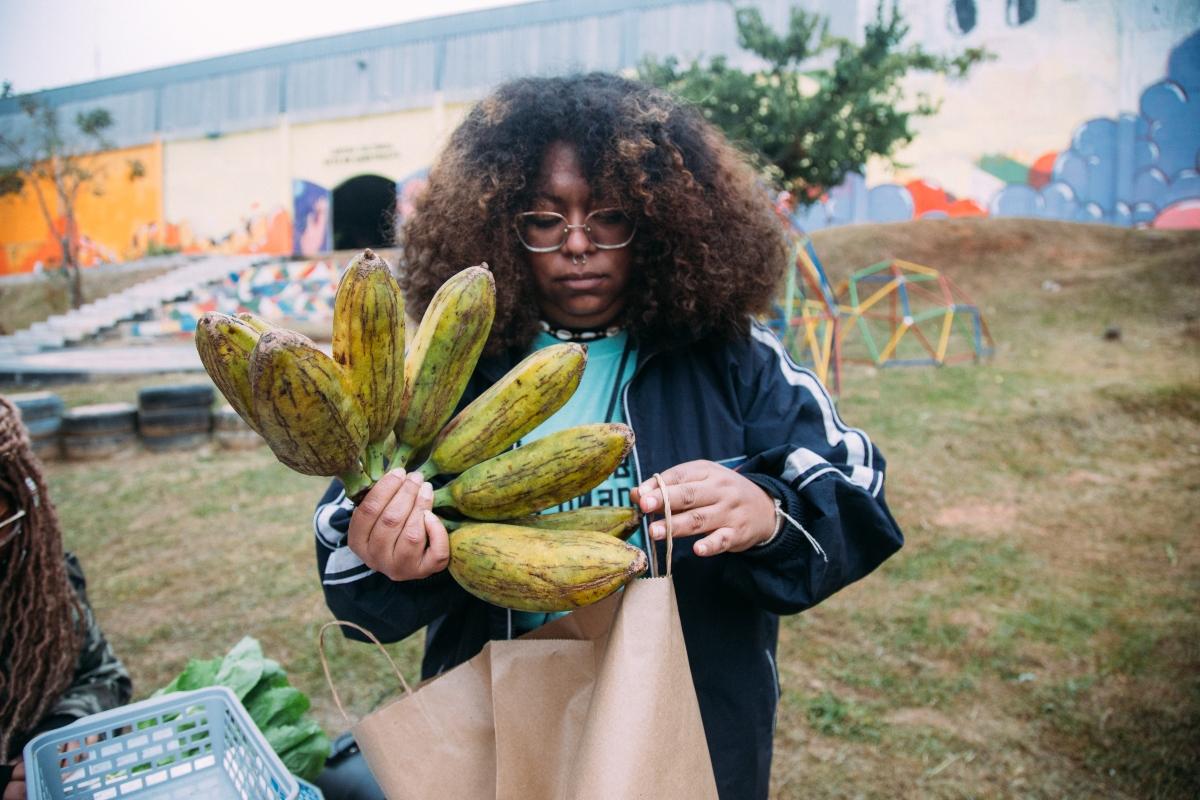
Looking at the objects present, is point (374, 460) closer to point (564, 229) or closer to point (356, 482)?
point (356, 482)

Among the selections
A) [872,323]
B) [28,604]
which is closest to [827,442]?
[28,604]

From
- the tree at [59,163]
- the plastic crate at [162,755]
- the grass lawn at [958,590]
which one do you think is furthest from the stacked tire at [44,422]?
the tree at [59,163]

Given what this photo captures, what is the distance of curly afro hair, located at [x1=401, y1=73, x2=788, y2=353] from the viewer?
5.35 feet

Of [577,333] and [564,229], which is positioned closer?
[564,229]

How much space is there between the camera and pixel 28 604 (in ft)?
6.35

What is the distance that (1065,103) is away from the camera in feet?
55.9

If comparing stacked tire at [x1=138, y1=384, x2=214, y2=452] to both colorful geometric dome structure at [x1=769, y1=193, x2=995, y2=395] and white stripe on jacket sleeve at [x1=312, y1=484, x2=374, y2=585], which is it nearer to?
colorful geometric dome structure at [x1=769, y1=193, x2=995, y2=395]

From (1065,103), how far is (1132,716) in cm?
1814

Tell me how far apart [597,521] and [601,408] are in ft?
1.62

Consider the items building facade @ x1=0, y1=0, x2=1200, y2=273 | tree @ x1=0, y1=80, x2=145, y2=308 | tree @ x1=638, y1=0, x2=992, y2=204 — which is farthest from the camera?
tree @ x1=0, y1=80, x2=145, y2=308

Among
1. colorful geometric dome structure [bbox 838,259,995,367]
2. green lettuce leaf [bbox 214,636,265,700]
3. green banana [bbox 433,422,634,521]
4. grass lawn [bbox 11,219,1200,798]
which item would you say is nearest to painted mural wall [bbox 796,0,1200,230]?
colorful geometric dome structure [bbox 838,259,995,367]

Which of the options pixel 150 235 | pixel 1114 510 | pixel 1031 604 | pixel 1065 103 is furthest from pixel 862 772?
pixel 150 235

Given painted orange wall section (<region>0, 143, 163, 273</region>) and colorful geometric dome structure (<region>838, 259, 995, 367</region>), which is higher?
painted orange wall section (<region>0, 143, 163, 273</region>)

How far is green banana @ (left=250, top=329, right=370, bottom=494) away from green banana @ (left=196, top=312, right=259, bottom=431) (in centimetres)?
5
